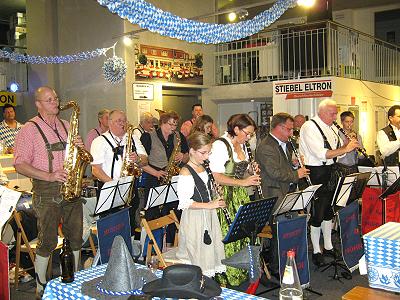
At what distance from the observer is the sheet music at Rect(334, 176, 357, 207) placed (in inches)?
202

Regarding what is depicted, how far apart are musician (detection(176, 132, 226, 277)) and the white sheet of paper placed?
1354 millimetres

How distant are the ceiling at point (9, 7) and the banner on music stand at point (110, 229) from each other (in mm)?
11420

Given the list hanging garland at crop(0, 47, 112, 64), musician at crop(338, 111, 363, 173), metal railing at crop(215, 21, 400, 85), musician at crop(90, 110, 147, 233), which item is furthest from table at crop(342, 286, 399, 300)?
metal railing at crop(215, 21, 400, 85)

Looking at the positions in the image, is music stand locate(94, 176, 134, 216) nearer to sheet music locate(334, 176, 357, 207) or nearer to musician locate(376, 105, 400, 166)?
sheet music locate(334, 176, 357, 207)

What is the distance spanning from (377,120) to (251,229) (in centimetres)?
871

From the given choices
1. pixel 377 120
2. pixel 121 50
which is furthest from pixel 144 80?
pixel 377 120

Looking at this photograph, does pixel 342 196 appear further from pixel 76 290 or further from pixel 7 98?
pixel 7 98

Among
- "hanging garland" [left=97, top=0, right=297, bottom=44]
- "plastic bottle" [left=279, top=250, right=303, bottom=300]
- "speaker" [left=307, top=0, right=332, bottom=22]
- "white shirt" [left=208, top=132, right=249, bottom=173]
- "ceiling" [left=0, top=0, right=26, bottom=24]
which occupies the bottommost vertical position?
"plastic bottle" [left=279, top=250, right=303, bottom=300]

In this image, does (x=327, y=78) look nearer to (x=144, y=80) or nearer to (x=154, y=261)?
(x=144, y=80)

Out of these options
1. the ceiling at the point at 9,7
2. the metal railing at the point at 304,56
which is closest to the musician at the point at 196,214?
the metal railing at the point at 304,56

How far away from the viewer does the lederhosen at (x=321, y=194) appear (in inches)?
221

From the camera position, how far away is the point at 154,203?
4785 millimetres

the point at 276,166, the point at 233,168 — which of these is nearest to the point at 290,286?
the point at 233,168

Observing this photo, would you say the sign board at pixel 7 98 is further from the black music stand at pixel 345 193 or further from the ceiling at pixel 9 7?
the black music stand at pixel 345 193
